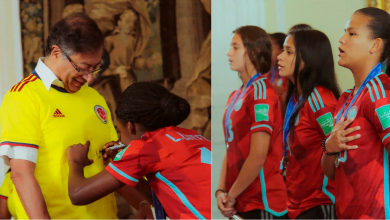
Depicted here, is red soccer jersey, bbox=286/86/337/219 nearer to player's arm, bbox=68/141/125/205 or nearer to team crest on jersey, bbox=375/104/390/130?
team crest on jersey, bbox=375/104/390/130

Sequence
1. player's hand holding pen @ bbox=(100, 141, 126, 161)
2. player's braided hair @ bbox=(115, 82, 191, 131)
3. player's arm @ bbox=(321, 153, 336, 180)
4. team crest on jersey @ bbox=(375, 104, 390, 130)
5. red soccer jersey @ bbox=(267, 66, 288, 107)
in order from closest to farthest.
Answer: team crest on jersey @ bbox=(375, 104, 390, 130)
player's arm @ bbox=(321, 153, 336, 180)
red soccer jersey @ bbox=(267, 66, 288, 107)
player's braided hair @ bbox=(115, 82, 191, 131)
player's hand holding pen @ bbox=(100, 141, 126, 161)

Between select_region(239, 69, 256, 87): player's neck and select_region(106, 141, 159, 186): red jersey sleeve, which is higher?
select_region(239, 69, 256, 87): player's neck

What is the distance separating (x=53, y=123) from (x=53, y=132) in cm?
4

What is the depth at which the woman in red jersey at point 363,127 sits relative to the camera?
1.29 meters

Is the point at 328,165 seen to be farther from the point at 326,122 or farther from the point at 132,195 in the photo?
the point at 132,195

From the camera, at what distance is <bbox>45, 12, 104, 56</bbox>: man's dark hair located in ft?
5.78

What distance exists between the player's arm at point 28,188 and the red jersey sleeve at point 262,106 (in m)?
0.87

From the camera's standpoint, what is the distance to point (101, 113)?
76.3 inches

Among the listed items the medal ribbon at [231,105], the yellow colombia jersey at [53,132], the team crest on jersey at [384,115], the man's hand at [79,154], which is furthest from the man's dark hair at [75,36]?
the team crest on jersey at [384,115]

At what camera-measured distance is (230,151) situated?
160 centimetres

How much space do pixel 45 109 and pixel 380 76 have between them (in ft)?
4.14

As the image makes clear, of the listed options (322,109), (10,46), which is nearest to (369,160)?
(322,109)

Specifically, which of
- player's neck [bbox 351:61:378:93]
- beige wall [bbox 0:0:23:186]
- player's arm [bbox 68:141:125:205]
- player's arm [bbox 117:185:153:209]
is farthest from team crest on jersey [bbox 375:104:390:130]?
beige wall [bbox 0:0:23:186]

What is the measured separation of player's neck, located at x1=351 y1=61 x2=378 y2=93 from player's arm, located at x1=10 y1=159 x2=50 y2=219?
1236 mm
